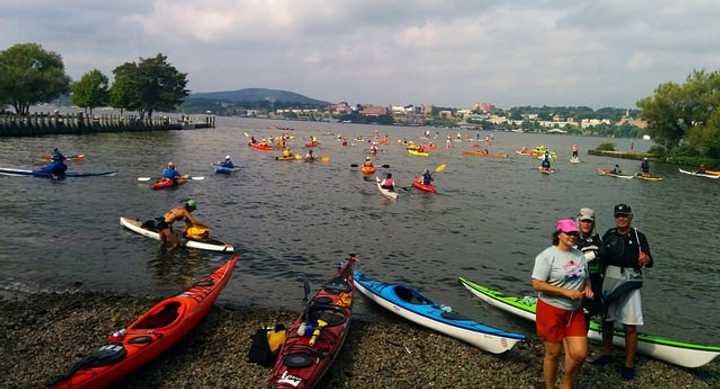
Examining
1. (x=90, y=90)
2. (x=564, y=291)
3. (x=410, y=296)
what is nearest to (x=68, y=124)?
(x=90, y=90)

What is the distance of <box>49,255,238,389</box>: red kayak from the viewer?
8.13m

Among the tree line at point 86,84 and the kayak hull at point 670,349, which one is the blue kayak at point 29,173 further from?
the tree line at point 86,84

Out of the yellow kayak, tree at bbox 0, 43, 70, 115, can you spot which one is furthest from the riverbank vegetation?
tree at bbox 0, 43, 70, 115

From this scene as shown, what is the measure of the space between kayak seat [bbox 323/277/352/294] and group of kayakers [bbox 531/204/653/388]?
5.15m

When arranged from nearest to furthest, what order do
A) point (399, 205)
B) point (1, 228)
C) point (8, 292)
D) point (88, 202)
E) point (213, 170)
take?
point (8, 292) → point (1, 228) → point (88, 202) → point (399, 205) → point (213, 170)

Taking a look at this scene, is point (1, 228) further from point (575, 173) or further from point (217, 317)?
point (575, 173)

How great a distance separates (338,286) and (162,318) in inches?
161

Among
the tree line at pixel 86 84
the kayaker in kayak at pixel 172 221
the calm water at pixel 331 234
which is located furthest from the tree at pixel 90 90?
the kayaker in kayak at pixel 172 221

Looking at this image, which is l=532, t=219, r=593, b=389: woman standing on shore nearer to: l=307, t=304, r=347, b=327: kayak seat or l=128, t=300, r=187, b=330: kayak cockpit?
l=307, t=304, r=347, b=327: kayak seat

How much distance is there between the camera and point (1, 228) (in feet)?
64.8

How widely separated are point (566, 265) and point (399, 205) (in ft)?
74.9

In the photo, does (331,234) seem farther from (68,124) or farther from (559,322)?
(68,124)

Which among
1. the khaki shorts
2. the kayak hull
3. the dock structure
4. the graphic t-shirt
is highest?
the dock structure

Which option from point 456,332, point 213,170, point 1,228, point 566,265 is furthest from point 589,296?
point 213,170
